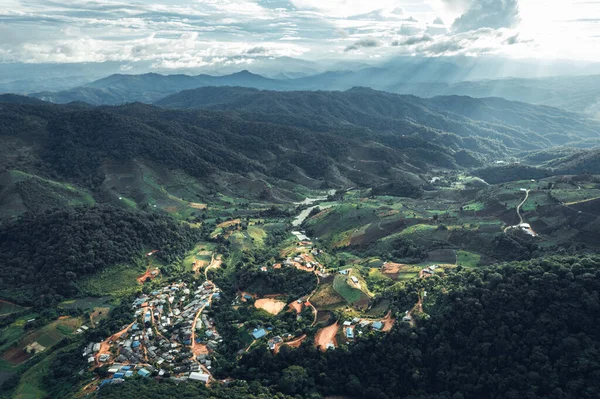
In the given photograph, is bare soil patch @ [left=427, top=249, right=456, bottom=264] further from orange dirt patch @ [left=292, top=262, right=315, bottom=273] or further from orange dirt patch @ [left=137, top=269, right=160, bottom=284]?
orange dirt patch @ [left=137, top=269, right=160, bottom=284]

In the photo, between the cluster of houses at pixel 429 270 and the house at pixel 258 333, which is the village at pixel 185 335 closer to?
the house at pixel 258 333

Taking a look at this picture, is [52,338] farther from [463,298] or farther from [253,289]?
[463,298]

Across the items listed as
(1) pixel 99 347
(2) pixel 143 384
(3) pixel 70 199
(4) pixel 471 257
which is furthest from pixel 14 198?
(4) pixel 471 257

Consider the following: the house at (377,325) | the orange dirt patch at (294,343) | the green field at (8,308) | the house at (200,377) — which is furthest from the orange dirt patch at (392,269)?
the green field at (8,308)

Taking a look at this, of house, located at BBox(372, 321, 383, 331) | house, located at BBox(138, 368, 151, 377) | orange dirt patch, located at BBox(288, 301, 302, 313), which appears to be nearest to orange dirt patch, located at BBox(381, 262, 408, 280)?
house, located at BBox(372, 321, 383, 331)

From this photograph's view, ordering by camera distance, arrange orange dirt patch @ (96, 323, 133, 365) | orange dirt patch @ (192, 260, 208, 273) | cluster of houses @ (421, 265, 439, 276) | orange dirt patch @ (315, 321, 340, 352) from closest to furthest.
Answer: orange dirt patch @ (315, 321, 340, 352)
orange dirt patch @ (96, 323, 133, 365)
cluster of houses @ (421, 265, 439, 276)
orange dirt patch @ (192, 260, 208, 273)

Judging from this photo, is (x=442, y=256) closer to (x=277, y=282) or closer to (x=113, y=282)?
(x=277, y=282)
